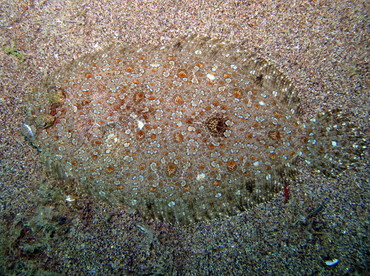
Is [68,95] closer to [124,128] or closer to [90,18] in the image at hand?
[124,128]

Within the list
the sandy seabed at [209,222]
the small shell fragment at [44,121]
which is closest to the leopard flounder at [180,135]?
the small shell fragment at [44,121]

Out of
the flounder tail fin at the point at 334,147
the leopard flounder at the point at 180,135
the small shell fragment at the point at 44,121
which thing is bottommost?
the flounder tail fin at the point at 334,147

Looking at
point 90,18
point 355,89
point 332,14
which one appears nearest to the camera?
point 355,89

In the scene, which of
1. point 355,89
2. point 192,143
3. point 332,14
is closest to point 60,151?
point 192,143

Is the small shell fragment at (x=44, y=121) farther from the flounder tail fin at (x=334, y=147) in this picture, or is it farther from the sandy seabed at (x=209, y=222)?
the flounder tail fin at (x=334, y=147)

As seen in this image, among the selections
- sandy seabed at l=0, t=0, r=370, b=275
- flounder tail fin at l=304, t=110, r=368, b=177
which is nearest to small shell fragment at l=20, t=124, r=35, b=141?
sandy seabed at l=0, t=0, r=370, b=275

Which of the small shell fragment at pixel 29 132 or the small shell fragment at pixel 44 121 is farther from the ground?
the small shell fragment at pixel 44 121

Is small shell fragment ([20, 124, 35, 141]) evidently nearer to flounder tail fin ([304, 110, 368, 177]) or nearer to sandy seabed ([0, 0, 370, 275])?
sandy seabed ([0, 0, 370, 275])
